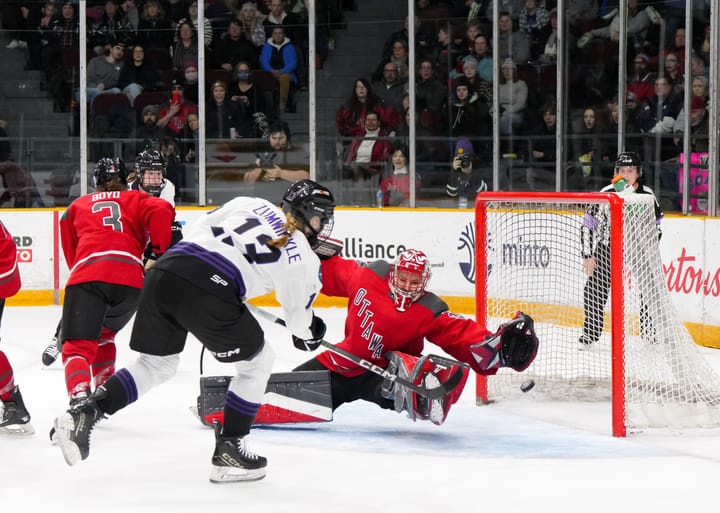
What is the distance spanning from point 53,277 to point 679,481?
19.0ft

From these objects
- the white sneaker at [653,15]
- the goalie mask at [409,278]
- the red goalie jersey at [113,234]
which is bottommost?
the goalie mask at [409,278]

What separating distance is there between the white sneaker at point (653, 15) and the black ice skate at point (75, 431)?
5.24 meters

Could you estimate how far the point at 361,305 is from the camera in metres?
4.35

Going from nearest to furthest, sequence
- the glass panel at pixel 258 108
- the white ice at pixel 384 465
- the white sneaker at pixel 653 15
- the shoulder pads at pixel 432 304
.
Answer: the white ice at pixel 384 465
the shoulder pads at pixel 432 304
the white sneaker at pixel 653 15
the glass panel at pixel 258 108

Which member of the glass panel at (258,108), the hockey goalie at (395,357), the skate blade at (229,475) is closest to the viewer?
the skate blade at (229,475)

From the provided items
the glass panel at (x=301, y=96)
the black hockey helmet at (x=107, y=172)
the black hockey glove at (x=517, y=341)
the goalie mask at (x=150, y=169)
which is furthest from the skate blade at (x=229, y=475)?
the glass panel at (x=301, y=96)

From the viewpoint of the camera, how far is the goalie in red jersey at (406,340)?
13.9 ft

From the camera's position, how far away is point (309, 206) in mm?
3459

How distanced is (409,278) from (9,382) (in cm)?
150

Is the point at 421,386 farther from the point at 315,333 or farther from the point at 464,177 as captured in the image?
the point at 464,177

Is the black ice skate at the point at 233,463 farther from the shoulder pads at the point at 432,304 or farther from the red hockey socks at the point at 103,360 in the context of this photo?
the red hockey socks at the point at 103,360

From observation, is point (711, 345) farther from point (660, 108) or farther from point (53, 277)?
point (53, 277)

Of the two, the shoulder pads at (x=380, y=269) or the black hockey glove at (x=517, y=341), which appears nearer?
the black hockey glove at (x=517, y=341)

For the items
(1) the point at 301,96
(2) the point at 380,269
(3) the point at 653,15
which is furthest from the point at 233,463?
(1) the point at 301,96
